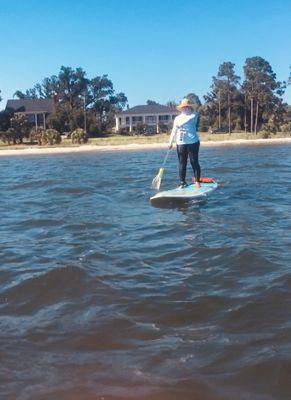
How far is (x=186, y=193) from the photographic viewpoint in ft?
41.2

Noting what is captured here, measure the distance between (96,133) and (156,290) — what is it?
79318mm

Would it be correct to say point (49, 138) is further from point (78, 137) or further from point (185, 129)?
point (185, 129)

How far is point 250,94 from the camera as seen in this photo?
8631 cm

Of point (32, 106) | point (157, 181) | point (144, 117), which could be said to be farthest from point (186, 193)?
point (144, 117)

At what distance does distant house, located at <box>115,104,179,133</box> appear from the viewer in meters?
104

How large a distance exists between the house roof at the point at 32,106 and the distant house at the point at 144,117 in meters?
16.6

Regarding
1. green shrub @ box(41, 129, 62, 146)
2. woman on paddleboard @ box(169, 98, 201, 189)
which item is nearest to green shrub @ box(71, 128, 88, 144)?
green shrub @ box(41, 129, 62, 146)

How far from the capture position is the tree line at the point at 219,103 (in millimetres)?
81750

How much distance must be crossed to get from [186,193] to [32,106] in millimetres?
82424

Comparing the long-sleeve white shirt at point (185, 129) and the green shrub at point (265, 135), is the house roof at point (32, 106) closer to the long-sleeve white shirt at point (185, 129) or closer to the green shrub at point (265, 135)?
the green shrub at point (265, 135)

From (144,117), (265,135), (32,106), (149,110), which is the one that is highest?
(32,106)

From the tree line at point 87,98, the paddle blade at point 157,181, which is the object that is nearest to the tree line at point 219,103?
the tree line at point 87,98

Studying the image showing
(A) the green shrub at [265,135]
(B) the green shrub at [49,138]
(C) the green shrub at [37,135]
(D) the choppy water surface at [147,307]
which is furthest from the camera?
(A) the green shrub at [265,135]

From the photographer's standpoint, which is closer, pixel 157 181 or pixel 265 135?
pixel 157 181
